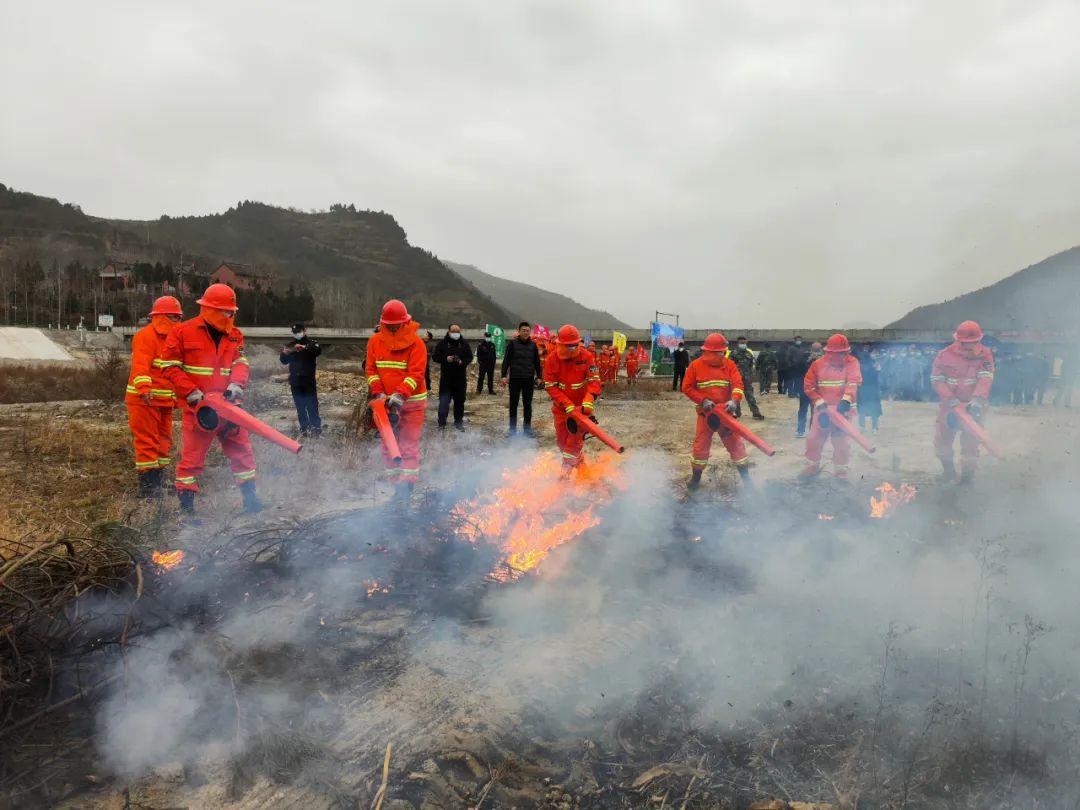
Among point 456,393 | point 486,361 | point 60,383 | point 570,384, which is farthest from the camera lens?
point 486,361

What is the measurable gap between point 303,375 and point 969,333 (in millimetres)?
10339

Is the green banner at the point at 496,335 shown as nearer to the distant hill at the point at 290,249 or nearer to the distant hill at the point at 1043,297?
the distant hill at the point at 1043,297

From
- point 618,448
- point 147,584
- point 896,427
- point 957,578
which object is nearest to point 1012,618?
point 957,578

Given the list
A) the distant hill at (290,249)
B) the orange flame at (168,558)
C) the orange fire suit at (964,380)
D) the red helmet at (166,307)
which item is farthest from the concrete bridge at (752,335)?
the distant hill at (290,249)

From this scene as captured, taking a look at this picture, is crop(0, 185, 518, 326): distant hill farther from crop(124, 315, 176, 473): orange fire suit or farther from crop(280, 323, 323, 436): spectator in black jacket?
crop(124, 315, 176, 473): orange fire suit

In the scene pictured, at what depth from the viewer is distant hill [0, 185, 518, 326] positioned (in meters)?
92.1

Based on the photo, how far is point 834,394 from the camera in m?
8.02

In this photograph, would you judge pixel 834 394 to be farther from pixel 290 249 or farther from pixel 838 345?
pixel 290 249

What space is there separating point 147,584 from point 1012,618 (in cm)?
589

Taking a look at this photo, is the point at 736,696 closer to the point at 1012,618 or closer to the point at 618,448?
the point at 1012,618

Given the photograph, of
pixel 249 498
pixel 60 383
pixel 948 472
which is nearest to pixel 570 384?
pixel 249 498

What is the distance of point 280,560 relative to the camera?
14.2 feet

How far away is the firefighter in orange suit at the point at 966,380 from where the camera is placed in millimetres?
7629

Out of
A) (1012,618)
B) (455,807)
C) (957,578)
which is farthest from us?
(957,578)
